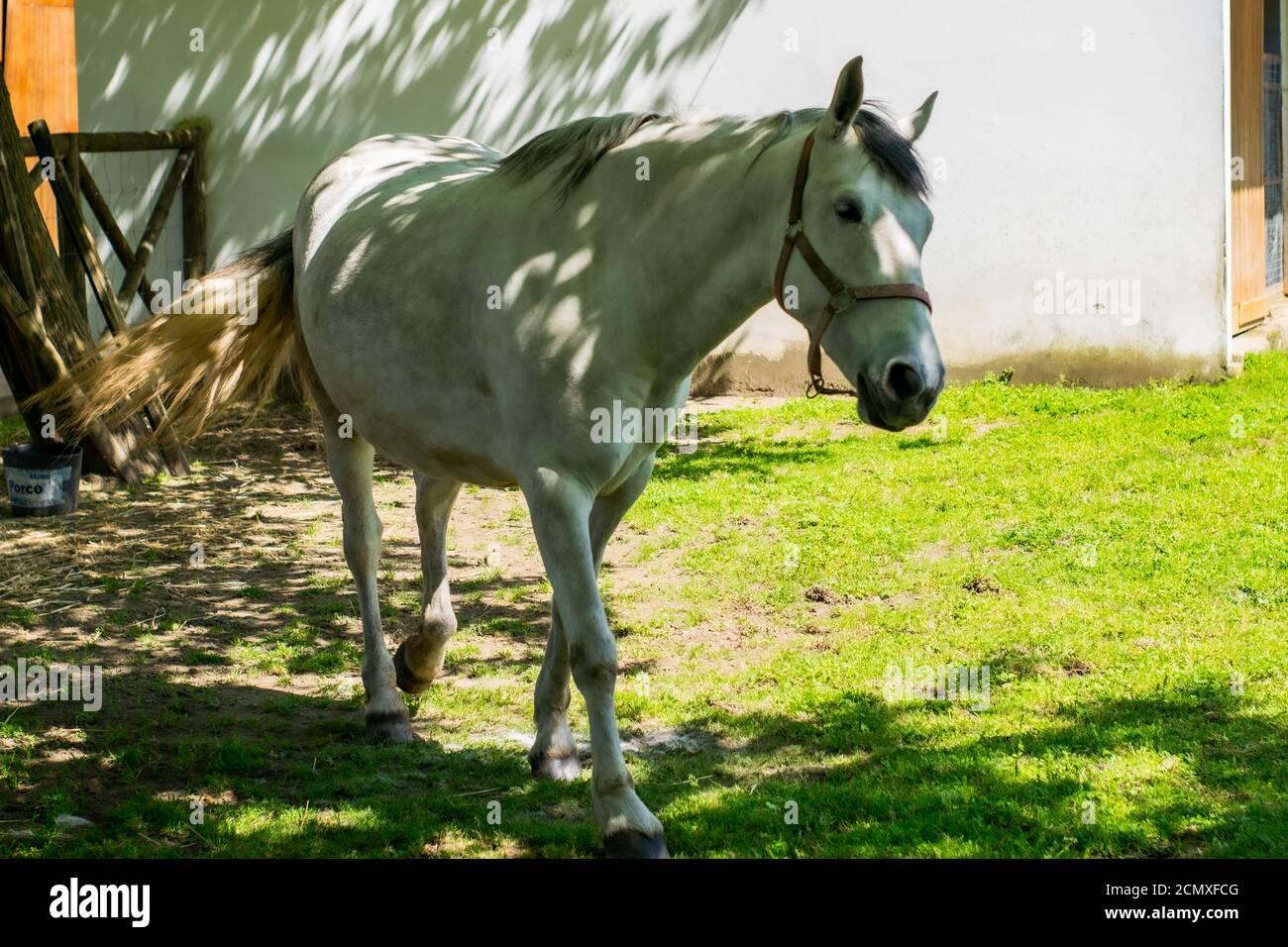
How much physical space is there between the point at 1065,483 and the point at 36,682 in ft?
17.7

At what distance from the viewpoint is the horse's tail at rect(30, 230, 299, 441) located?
5395 mm

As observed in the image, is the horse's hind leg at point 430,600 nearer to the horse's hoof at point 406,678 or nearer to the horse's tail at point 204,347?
the horse's hoof at point 406,678

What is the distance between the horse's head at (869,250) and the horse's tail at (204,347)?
267 centimetres

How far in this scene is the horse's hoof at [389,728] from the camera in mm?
4922

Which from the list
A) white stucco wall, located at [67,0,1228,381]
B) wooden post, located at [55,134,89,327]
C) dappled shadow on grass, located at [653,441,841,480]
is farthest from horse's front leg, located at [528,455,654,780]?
white stucco wall, located at [67,0,1228,381]

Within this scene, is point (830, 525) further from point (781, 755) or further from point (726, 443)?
point (781, 755)

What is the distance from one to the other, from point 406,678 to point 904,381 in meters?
2.67

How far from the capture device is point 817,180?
11.4 feet

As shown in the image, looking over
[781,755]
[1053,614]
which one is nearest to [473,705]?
[781,755]

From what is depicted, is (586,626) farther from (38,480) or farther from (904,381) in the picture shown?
(38,480)

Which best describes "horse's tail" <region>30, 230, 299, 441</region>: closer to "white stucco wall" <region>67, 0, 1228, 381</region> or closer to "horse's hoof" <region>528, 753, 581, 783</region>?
"horse's hoof" <region>528, 753, 581, 783</region>

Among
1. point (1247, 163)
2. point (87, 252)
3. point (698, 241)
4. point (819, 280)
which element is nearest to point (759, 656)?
point (698, 241)

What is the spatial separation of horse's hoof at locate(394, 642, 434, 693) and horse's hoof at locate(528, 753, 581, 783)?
2.85 feet

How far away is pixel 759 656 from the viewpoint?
5.65 m
